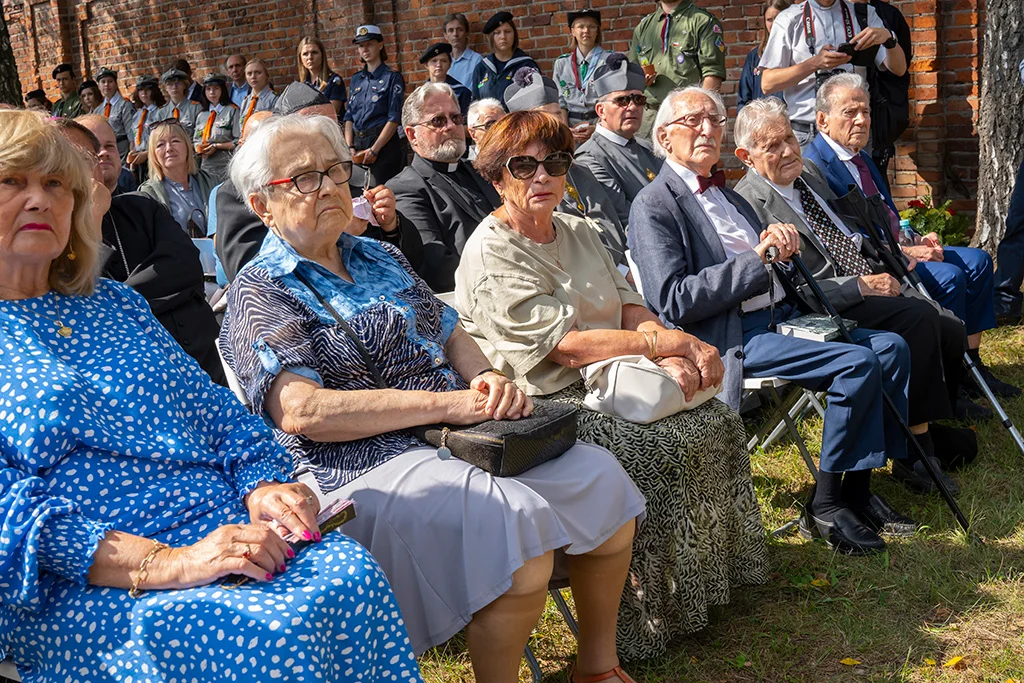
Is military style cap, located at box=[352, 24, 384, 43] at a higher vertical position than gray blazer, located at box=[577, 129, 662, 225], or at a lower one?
higher

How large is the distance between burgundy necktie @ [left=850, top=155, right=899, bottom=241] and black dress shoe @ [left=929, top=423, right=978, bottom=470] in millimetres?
1251

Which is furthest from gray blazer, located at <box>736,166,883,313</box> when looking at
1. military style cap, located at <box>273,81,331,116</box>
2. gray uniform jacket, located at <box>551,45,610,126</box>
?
gray uniform jacket, located at <box>551,45,610,126</box>

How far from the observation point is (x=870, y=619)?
10.8 feet

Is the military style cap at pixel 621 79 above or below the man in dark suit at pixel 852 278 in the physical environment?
above

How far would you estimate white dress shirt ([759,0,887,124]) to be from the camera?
7094mm

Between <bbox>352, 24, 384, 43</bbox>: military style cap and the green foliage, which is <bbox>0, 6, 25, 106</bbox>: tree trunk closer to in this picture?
<bbox>352, 24, 384, 43</bbox>: military style cap

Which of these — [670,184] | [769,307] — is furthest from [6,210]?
[769,307]

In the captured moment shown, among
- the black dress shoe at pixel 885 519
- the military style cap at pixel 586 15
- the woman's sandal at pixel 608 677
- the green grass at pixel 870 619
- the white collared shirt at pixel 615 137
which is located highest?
the military style cap at pixel 586 15

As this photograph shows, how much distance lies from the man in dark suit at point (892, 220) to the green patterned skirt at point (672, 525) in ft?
7.86

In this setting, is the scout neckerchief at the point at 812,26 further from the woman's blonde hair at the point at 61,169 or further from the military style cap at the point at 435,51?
the woman's blonde hair at the point at 61,169

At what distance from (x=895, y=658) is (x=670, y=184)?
6.14ft

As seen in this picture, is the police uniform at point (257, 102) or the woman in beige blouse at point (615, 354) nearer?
the woman in beige blouse at point (615, 354)

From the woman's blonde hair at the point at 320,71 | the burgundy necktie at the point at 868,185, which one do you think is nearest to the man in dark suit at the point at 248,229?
the burgundy necktie at the point at 868,185

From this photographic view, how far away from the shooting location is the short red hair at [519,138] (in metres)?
3.50
